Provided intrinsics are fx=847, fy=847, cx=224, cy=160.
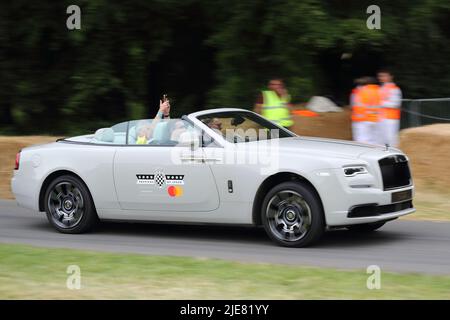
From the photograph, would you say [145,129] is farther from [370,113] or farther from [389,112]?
[389,112]

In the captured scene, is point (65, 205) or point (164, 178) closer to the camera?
point (164, 178)

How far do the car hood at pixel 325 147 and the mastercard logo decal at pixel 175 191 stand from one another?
1.07 m

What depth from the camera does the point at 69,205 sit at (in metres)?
10.9

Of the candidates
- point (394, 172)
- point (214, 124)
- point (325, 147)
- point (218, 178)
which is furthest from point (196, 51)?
point (394, 172)

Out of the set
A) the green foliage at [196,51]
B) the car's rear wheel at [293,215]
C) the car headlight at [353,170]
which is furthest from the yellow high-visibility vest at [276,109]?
the car headlight at [353,170]

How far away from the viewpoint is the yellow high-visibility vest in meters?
14.8

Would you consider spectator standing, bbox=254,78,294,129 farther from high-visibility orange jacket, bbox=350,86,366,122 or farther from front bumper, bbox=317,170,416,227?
front bumper, bbox=317,170,416,227

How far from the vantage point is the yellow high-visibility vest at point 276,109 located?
14.8 metres

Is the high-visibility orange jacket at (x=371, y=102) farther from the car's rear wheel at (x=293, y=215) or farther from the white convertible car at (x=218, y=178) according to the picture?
the car's rear wheel at (x=293, y=215)

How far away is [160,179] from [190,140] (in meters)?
0.59

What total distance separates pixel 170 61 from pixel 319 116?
215 inches
